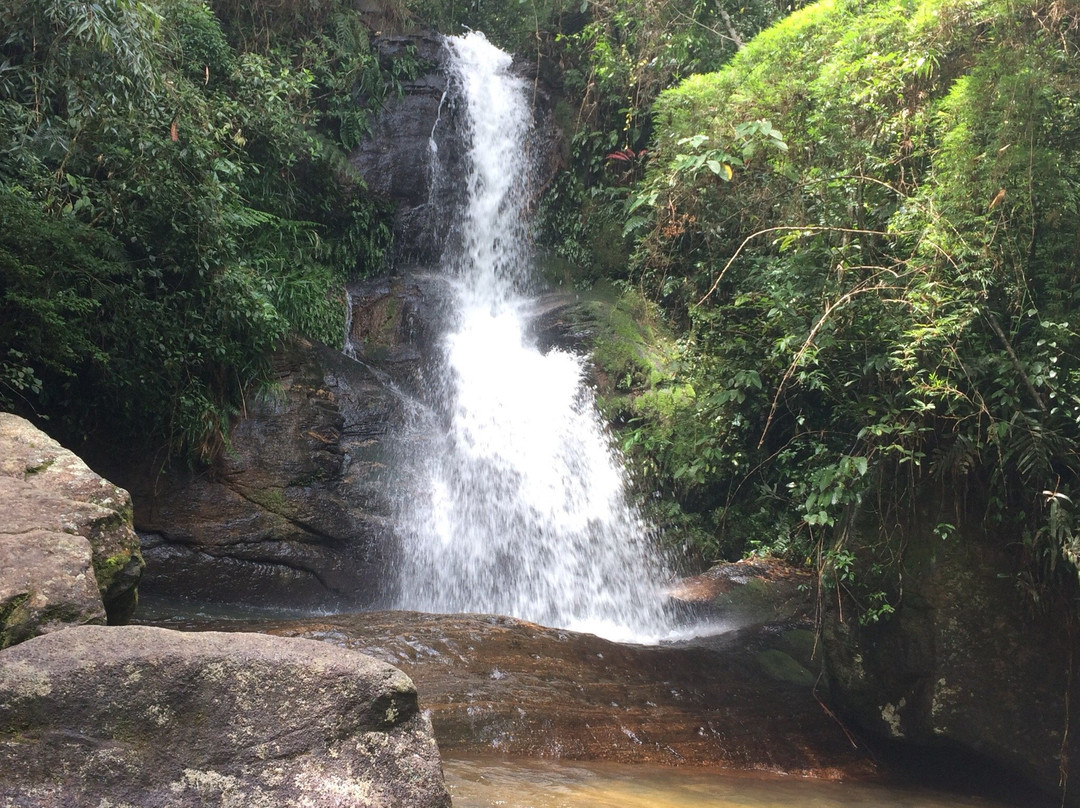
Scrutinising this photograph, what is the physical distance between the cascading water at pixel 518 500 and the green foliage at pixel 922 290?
1569mm

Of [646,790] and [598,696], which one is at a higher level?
[598,696]

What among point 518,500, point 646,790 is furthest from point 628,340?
point 646,790

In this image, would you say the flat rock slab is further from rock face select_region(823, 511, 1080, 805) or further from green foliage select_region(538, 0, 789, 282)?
green foliage select_region(538, 0, 789, 282)

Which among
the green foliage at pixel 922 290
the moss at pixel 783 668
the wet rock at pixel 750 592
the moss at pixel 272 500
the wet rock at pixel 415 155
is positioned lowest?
the moss at pixel 783 668

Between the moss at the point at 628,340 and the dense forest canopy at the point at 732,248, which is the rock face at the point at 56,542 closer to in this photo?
the dense forest canopy at the point at 732,248

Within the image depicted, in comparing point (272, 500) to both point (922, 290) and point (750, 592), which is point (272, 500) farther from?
point (922, 290)

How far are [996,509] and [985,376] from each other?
85 centimetres

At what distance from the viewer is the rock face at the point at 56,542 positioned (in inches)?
123

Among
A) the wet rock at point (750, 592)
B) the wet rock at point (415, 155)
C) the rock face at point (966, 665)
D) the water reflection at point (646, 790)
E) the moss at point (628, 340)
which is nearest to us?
the water reflection at point (646, 790)

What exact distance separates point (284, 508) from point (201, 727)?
5466mm

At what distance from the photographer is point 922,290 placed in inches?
204

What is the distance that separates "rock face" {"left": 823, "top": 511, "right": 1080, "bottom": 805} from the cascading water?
237 cm

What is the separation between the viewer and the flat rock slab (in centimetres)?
472

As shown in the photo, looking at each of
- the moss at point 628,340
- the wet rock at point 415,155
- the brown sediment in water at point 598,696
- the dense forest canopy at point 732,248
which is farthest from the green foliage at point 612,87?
the brown sediment in water at point 598,696
